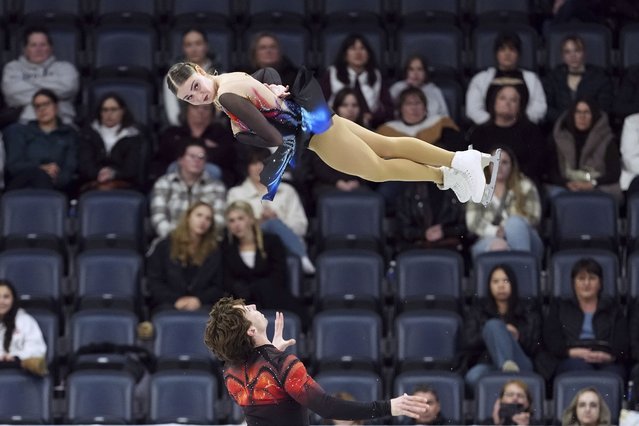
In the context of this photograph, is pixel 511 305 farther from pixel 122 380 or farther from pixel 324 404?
pixel 324 404

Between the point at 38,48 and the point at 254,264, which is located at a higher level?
the point at 38,48

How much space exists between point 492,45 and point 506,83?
0.75m

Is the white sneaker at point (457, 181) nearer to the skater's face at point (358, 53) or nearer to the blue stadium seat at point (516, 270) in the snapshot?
the blue stadium seat at point (516, 270)

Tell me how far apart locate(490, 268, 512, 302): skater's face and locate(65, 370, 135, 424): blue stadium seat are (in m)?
2.58

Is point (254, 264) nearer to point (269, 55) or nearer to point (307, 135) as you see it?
point (269, 55)

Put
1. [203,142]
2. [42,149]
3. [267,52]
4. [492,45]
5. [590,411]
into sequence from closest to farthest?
1. [590,411]
2. [203,142]
3. [42,149]
4. [267,52]
5. [492,45]

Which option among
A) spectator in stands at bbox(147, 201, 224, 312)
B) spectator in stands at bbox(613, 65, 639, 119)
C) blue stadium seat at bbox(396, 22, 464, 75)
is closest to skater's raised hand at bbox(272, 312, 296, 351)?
spectator in stands at bbox(147, 201, 224, 312)

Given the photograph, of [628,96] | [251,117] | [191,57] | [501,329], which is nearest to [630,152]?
[628,96]

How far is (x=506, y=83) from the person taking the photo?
13641mm

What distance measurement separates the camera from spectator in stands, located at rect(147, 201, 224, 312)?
1252cm

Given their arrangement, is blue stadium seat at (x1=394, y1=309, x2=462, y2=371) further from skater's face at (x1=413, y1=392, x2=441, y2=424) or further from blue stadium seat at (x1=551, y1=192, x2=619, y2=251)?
blue stadium seat at (x1=551, y1=192, x2=619, y2=251)

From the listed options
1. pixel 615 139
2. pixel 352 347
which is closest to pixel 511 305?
pixel 352 347

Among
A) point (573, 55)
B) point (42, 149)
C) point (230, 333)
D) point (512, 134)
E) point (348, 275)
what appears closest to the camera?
point (230, 333)

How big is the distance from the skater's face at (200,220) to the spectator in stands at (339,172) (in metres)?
1.02
